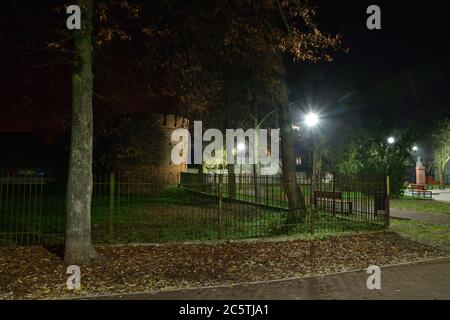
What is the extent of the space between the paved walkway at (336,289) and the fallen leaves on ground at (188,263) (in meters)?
0.43

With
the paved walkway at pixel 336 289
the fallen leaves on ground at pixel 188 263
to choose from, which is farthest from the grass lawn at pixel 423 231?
the paved walkway at pixel 336 289

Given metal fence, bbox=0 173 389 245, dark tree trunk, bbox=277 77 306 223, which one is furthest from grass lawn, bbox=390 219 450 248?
dark tree trunk, bbox=277 77 306 223

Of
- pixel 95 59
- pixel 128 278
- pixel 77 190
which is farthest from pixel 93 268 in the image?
pixel 95 59

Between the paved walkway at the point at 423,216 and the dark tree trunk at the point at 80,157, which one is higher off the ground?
the dark tree trunk at the point at 80,157

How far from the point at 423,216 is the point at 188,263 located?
1241 cm

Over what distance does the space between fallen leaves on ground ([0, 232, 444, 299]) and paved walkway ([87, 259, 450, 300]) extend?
431 mm

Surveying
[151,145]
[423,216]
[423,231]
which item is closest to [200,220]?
[423,231]

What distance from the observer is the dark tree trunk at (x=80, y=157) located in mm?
8344

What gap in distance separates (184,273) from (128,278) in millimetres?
1078

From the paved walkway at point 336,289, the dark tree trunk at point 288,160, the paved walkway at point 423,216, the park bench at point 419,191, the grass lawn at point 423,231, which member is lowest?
the paved walkway at point 336,289

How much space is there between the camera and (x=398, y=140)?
25375mm

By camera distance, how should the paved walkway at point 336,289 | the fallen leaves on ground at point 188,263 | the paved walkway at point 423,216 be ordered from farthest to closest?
the paved walkway at point 423,216
the fallen leaves on ground at point 188,263
the paved walkway at point 336,289

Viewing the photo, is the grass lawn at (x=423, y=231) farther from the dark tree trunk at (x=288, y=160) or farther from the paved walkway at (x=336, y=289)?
the paved walkway at (x=336, y=289)

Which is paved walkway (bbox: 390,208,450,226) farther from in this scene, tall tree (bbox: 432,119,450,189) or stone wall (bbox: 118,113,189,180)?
tall tree (bbox: 432,119,450,189)
